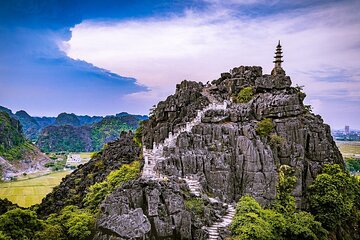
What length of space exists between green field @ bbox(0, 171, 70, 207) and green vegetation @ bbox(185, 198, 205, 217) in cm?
→ 4902

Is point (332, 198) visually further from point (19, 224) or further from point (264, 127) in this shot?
point (19, 224)

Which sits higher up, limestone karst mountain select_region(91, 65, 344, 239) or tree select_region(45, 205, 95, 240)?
limestone karst mountain select_region(91, 65, 344, 239)

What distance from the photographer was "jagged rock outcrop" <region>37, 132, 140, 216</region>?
40.0 meters

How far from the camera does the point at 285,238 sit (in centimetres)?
2559

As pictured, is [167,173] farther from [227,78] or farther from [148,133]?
[227,78]

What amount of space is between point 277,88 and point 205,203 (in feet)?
66.1

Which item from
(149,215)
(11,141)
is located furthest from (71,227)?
(11,141)

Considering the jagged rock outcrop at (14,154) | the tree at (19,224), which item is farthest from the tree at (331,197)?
the jagged rock outcrop at (14,154)

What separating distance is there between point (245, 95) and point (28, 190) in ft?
195

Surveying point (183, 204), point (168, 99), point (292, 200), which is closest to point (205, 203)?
point (183, 204)

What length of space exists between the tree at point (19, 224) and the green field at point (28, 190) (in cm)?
4363

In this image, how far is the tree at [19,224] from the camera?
71.0 feet

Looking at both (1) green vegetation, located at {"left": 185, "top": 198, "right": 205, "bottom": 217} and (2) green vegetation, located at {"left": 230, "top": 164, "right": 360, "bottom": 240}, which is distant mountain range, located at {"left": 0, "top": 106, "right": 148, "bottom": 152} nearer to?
(2) green vegetation, located at {"left": 230, "top": 164, "right": 360, "bottom": 240}

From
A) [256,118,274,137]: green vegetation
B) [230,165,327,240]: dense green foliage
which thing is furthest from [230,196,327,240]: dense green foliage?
[256,118,274,137]: green vegetation
